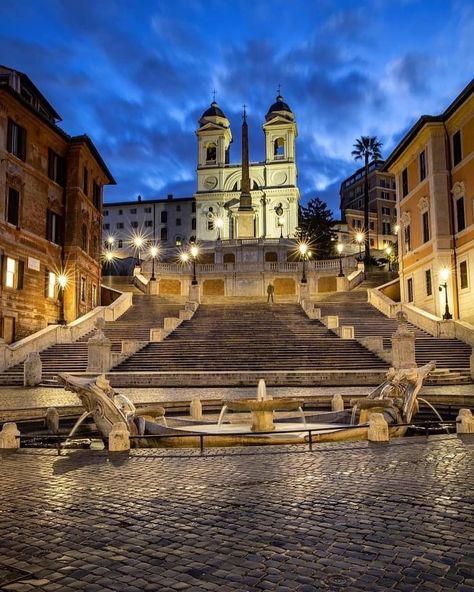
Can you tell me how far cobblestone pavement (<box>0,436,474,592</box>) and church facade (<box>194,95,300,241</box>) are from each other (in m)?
82.1

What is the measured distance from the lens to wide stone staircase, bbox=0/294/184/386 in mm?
24344

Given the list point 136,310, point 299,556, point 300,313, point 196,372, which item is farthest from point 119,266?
point 299,556

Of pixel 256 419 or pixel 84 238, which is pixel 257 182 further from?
pixel 256 419

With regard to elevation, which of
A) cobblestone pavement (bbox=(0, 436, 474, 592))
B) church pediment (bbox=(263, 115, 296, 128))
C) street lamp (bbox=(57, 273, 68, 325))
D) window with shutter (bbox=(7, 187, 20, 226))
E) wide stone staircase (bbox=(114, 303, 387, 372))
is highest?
church pediment (bbox=(263, 115, 296, 128))

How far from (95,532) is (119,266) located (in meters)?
65.9

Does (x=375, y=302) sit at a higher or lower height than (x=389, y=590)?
higher

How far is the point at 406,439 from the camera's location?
9859 mm

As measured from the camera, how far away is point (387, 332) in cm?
3091

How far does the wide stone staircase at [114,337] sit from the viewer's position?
24344mm

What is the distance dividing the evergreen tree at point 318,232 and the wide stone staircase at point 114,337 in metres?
30.2

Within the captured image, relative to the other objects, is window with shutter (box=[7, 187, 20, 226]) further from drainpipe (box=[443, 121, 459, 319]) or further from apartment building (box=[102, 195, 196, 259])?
apartment building (box=[102, 195, 196, 259])

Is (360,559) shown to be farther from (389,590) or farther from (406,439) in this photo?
(406,439)

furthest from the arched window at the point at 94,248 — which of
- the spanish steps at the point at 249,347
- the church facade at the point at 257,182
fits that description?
the church facade at the point at 257,182

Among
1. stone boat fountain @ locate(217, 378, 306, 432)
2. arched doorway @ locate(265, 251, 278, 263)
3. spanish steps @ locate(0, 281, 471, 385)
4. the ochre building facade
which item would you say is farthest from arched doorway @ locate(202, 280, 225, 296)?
stone boat fountain @ locate(217, 378, 306, 432)
